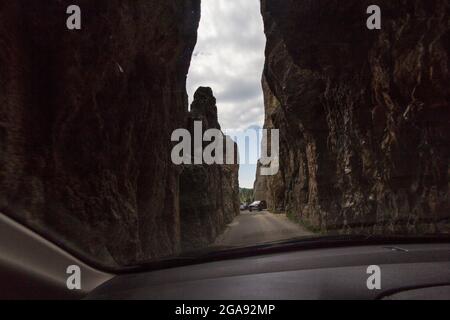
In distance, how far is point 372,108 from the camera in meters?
13.8

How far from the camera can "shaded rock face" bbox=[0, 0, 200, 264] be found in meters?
5.99

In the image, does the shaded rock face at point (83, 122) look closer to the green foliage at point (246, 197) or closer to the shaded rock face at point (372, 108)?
the shaded rock face at point (372, 108)

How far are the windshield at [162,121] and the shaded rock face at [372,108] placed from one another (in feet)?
0.16

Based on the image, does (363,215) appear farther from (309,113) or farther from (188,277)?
(188,277)

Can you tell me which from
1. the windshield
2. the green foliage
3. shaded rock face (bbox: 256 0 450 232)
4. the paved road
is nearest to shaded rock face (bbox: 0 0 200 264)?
the windshield

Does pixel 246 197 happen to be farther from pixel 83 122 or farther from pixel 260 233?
pixel 83 122

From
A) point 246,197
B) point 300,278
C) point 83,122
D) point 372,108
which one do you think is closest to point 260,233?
point 372,108

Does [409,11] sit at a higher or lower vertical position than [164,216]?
higher

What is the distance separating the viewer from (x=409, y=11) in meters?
10.4

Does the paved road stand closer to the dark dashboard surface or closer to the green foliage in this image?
the dark dashboard surface

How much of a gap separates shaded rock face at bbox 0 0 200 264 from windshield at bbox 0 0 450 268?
0.02 meters
